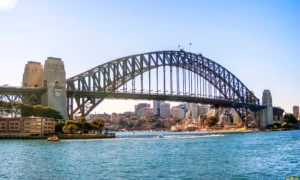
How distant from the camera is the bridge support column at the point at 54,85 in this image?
76.8 meters

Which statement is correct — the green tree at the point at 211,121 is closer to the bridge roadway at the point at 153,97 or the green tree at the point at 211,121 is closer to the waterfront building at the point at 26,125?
the bridge roadway at the point at 153,97

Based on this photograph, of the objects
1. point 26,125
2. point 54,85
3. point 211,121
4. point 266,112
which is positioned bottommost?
point 211,121

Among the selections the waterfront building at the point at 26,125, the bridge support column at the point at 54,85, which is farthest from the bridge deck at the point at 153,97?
the waterfront building at the point at 26,125

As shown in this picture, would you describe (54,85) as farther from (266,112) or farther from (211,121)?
(211,121)

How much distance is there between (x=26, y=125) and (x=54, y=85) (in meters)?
8.54

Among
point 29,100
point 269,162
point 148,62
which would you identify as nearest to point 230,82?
point 148,62

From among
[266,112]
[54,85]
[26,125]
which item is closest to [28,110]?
[26,125]

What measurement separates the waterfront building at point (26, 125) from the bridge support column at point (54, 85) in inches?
199

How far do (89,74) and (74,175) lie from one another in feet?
202

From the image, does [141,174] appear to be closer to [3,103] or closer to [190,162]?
[190,162]

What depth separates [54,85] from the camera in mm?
77188

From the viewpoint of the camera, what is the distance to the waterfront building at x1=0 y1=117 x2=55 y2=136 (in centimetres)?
7200

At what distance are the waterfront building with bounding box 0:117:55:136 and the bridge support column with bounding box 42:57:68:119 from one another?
16.6 ft

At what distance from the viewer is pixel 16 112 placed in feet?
250
